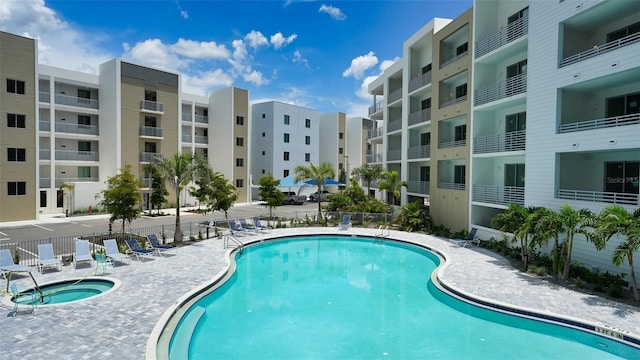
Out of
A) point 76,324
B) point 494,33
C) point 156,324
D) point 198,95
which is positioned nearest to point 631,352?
point 156,324

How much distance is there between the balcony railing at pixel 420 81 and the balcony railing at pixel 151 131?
25703mm

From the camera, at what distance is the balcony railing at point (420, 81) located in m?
26.5

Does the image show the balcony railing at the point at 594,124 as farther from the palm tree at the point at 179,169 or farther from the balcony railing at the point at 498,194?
the palm tree at the point at 179,169

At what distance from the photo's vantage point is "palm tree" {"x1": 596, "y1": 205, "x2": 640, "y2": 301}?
1073 cm

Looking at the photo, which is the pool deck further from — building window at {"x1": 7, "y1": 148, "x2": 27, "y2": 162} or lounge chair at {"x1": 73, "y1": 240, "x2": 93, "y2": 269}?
building window at {"x1": 7, "y1": 148, "x2": 27, "y2": 162}

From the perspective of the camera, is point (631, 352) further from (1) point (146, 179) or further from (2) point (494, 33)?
(1) point (146, 179)

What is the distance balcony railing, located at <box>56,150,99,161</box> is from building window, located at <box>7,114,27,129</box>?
4.85 meters

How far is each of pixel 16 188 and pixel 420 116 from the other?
32108 millimetres

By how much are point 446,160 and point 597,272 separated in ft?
42.8

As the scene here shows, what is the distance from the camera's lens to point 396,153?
31516mm

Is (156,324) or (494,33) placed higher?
(494,33)

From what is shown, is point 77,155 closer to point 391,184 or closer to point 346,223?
point 346,223

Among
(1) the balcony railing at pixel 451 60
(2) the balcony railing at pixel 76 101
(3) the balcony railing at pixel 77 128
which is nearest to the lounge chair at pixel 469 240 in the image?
(1) the balcony railing at pixel 451 60

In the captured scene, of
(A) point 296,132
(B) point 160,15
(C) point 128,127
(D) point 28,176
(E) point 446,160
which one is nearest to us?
(B) point 160,15
